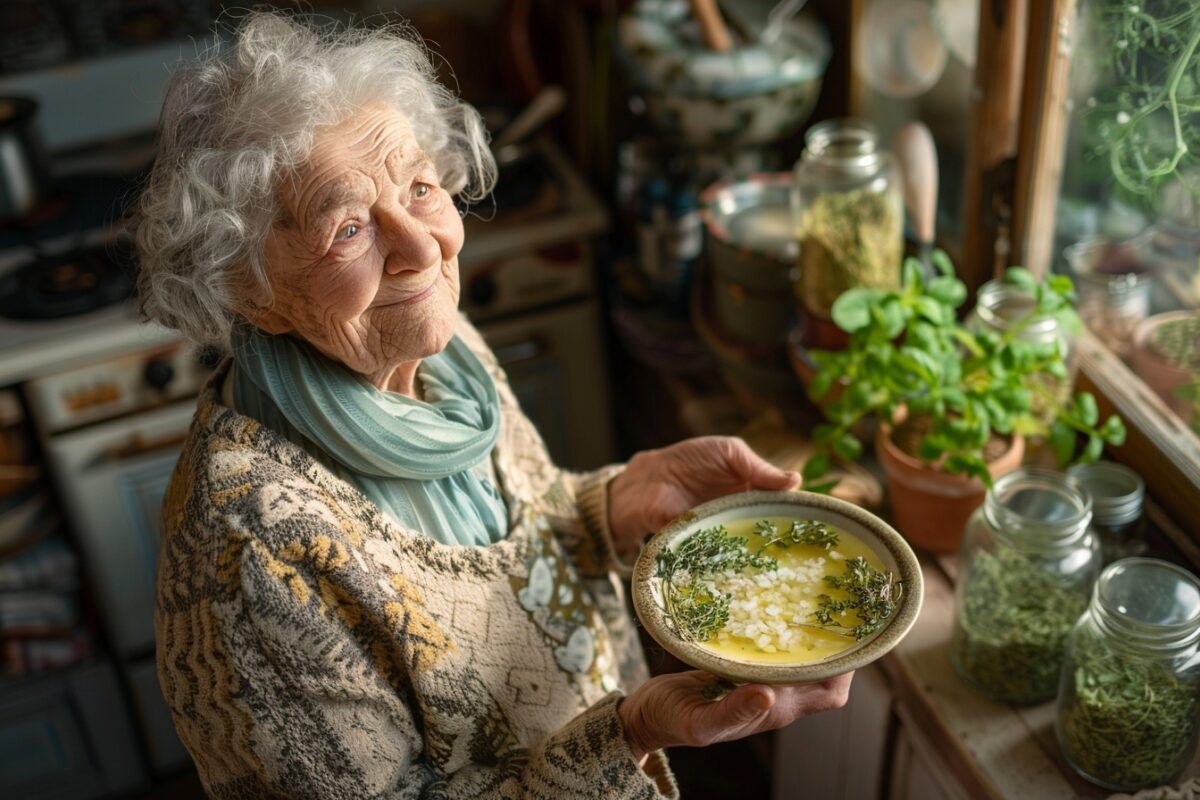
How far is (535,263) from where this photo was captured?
2213 millimetres

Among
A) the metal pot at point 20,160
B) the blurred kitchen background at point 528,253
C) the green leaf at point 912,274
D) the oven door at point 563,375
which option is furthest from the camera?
the oven door at point 563,375

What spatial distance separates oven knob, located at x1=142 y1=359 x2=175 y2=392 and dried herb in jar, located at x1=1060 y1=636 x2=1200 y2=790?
1534 mm

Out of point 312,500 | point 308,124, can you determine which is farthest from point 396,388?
point 308,124

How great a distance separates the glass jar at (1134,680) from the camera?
105 cm

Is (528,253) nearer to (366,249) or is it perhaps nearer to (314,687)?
(366,249)

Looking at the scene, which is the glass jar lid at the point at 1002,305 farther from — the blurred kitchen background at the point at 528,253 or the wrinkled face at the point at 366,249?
the wrinkled face at the point at 366,249

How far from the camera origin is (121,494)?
6.91 ft

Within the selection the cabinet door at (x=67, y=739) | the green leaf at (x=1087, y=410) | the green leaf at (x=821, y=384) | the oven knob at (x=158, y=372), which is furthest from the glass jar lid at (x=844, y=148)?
the cabinet door at (x=67, y=739)

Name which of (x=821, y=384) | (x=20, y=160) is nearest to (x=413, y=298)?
(x=821, y=384)

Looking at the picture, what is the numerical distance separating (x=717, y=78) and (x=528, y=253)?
563 mm

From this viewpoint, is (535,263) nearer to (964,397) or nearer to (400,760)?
(964,397)

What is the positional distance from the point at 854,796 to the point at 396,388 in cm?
90

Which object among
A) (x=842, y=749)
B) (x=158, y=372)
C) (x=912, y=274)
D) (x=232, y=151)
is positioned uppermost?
(x=232, y=151)

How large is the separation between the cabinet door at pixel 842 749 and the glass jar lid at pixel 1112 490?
1.09 feet
